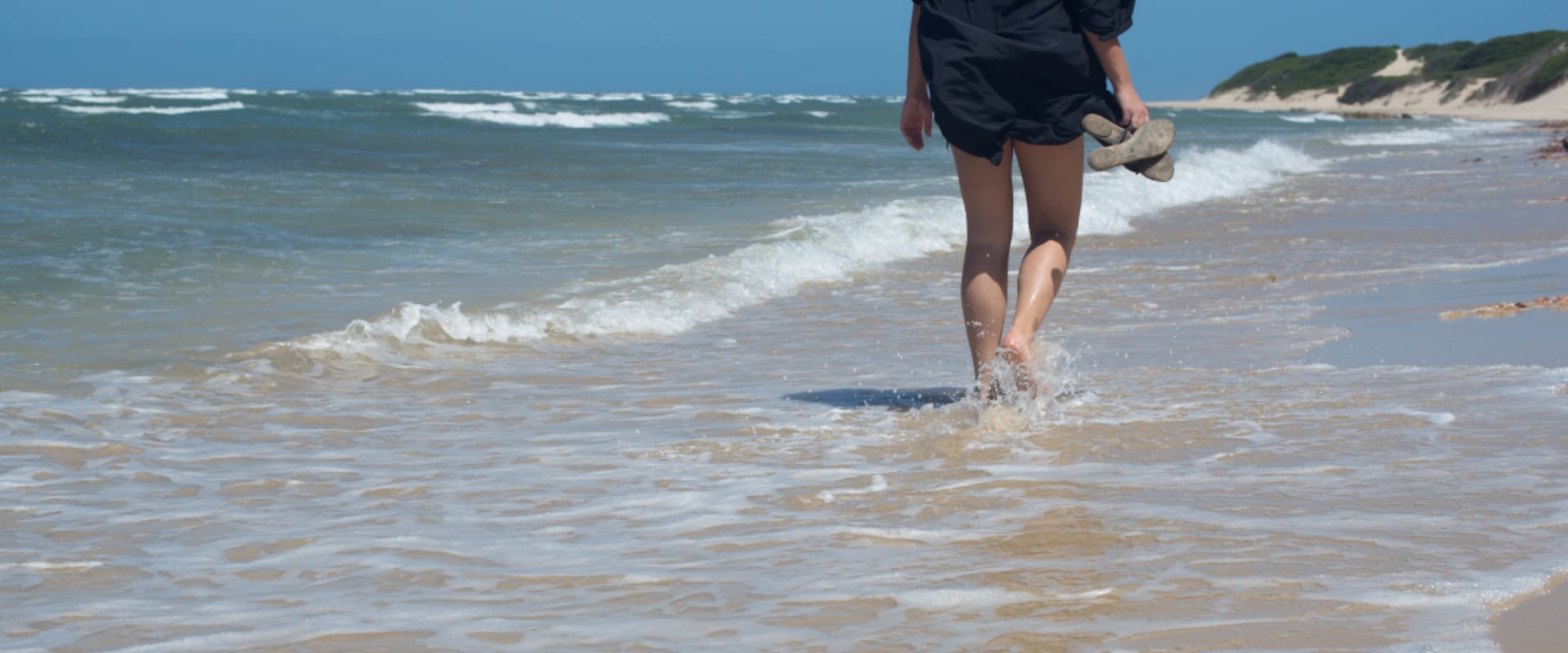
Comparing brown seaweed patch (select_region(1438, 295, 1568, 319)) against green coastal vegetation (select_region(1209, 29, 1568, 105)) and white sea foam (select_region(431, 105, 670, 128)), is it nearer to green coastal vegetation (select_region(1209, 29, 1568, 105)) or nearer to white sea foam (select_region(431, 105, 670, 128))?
white sea foam (select_region(431, 105, 670, 128))

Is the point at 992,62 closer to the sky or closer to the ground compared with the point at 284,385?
closer to the sky

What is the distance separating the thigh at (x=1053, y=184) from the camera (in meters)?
3.73

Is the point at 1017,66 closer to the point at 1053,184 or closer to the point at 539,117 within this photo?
the point at 1053,184

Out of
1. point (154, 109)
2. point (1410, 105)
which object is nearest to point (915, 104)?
point (154, 109)

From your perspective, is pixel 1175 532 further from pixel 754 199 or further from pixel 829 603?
pixel 754 199

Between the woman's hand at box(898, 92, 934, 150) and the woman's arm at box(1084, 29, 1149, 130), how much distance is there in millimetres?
496

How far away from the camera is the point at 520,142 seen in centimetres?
2841

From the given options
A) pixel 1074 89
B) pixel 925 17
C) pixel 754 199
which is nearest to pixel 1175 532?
pixel 1074 89

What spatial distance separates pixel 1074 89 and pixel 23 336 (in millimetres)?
4414

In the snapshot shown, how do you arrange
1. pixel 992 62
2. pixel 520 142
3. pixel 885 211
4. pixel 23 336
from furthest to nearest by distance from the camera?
1. pixel 520 142
2. pixel 885 211
3. pixel 23 336
4. pixel 992 62

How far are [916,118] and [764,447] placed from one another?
1.03m

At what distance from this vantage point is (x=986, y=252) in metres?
3.83

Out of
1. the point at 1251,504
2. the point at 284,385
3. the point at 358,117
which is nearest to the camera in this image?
the point at 1251,504

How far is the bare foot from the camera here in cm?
363
